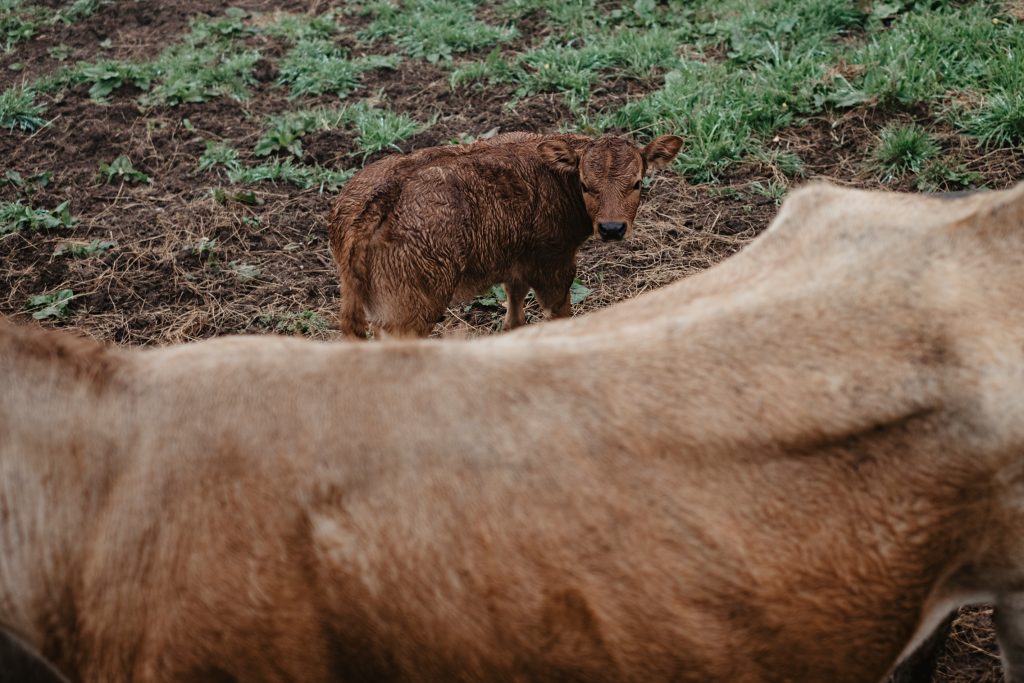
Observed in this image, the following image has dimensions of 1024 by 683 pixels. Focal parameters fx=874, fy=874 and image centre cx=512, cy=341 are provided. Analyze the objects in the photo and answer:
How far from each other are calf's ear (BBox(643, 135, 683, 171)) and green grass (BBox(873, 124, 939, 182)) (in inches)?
66.8

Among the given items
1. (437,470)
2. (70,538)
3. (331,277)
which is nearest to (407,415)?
(437,470)

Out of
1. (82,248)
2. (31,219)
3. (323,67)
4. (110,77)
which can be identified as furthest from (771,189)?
(110,77)

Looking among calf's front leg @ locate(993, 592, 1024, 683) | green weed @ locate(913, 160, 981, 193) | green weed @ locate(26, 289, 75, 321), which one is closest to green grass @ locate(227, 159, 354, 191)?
green weed @ locate(26, 289, 75, 321)

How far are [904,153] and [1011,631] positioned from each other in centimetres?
482

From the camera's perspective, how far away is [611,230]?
5141 mm

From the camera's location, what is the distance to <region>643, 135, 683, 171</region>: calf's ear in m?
5.55

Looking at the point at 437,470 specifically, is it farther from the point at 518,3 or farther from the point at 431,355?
the point at 518,3

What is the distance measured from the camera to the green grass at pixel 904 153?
6219mm

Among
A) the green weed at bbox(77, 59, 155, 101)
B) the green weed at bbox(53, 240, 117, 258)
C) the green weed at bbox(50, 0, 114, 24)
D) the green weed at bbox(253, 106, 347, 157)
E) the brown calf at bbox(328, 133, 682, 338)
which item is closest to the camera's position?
the brown calf at bbox(328, 133, 682, 338)

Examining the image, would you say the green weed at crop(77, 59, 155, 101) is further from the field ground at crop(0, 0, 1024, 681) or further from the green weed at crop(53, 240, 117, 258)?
the green weed at crop(53, 240, 117, 258)

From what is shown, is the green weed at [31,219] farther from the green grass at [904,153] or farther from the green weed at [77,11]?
the green grass at [904,153]

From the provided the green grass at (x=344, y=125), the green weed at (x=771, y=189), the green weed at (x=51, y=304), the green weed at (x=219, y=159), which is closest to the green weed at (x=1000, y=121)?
the green weed at (x=771, y=189)

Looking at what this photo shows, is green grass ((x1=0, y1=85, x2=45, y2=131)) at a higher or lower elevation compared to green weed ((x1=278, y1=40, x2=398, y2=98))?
lower

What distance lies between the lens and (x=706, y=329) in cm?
212
